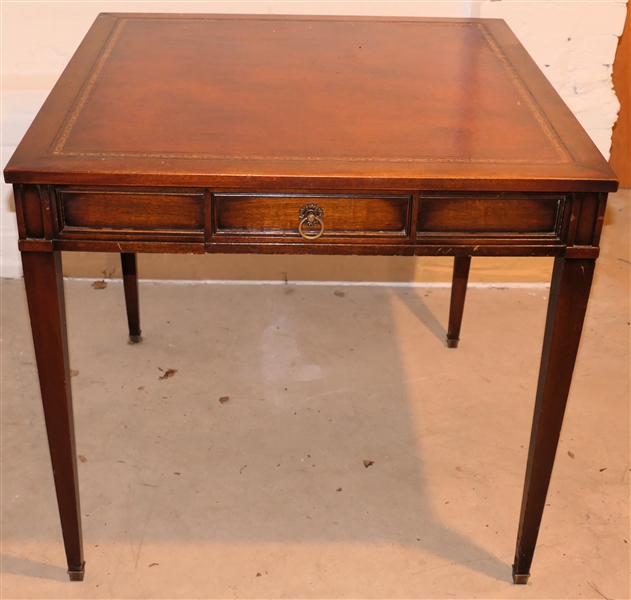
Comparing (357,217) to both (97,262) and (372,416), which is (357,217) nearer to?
(372,416)

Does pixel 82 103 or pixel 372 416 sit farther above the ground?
pixel 82 103

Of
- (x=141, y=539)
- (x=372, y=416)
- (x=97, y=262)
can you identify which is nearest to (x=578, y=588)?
(x=372, y=416)

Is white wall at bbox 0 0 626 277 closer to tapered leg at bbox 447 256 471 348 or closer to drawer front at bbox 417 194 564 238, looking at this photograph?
tapered leg at bbox 447 256 471 348

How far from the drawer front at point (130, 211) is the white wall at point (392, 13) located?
4.62 feet

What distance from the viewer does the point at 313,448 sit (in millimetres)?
2525

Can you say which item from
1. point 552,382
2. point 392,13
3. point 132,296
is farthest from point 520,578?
point 392,13

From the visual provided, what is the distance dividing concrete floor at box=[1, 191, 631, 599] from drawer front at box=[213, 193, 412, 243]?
852mm

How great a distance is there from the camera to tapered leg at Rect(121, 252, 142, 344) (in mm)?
2830

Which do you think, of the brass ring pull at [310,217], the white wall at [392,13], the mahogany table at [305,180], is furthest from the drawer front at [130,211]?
the white wall at [392,13]

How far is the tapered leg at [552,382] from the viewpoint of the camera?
1798mm

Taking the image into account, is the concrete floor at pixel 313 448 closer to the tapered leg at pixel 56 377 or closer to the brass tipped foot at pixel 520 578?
the brass tipped foot at pixel 520 578

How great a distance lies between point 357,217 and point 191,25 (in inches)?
39.2

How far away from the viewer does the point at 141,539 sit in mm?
2227

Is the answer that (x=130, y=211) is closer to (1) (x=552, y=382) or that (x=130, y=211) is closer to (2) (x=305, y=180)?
(2) (x=305, y=180)
